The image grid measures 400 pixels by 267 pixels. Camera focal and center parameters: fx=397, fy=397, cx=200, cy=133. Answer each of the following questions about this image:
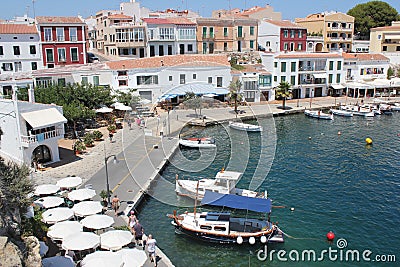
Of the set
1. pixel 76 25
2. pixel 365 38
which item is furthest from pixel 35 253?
pixel 365 38

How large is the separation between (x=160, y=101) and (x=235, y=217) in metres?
30.6

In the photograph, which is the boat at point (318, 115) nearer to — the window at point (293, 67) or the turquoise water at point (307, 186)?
the turquoise water at point (307, 186)

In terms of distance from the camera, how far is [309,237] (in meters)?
21.1

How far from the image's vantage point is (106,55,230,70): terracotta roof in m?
51.1

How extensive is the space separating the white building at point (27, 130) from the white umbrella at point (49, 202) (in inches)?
262

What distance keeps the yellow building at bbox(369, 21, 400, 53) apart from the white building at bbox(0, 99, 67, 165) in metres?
67.0

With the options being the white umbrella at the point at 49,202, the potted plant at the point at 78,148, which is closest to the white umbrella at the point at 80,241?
the white umbrella at the point at 49,202

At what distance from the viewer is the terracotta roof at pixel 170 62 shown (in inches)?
2012

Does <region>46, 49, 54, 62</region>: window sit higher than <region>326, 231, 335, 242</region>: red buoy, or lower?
higher

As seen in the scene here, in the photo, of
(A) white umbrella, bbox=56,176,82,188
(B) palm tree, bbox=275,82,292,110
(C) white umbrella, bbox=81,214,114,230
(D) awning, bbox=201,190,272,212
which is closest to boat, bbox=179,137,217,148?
(D) awning, bbox=201,190,272,212

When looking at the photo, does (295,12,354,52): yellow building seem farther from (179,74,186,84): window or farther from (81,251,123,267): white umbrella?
(81,251,123,267): white umbrella

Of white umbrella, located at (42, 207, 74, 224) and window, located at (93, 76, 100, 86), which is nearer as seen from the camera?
white umbrella, located at (42, 207, 74, 224)

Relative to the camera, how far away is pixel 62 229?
58.4 feet

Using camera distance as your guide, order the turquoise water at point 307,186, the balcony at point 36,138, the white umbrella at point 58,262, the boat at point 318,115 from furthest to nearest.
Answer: the boat at point 318,115, the balcony at point 36,138, the turquoise water at point 307,186, the white umbrella at point 58,262
